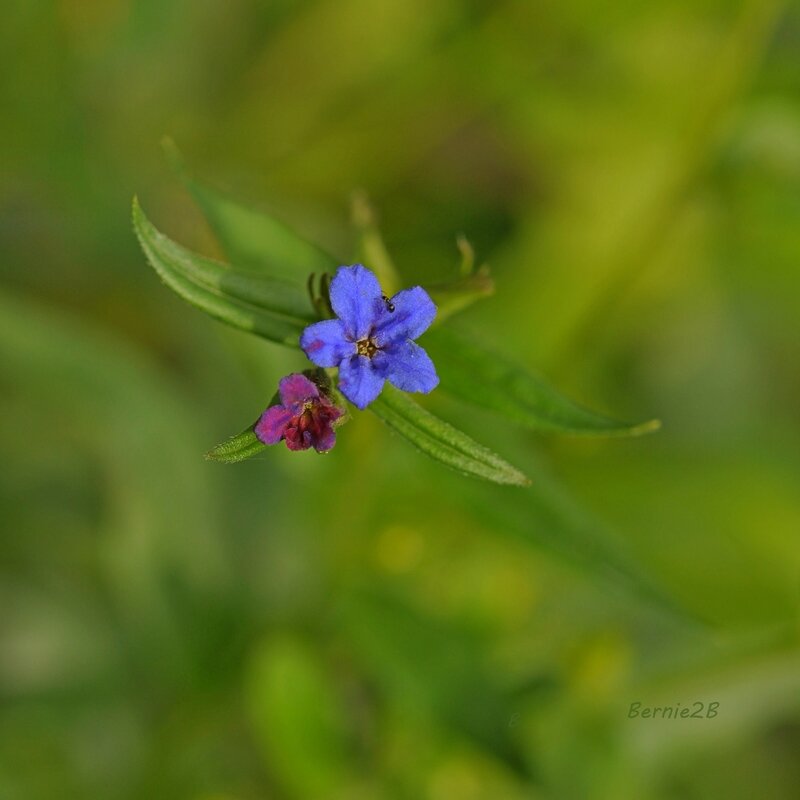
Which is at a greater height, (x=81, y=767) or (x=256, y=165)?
(x=256, y=165)

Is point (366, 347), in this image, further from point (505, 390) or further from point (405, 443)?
point (405, 443)

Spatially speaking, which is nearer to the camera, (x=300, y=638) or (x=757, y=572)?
(x=300, y=638)

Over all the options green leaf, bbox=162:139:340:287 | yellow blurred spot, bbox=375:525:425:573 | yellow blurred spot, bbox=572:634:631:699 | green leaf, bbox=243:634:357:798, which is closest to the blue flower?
green leaf, bbox=162:139:340:287

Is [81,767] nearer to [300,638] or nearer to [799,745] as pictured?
[300,638]

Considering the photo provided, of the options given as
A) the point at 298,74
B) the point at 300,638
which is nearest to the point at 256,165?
the point at 298,74

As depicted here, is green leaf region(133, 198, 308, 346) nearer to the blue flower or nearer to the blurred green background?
the blue flower

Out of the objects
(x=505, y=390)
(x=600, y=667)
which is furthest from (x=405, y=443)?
(x=600, y=667)

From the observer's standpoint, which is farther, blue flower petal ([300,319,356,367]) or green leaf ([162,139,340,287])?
green leaf ([162,139,340,287])
